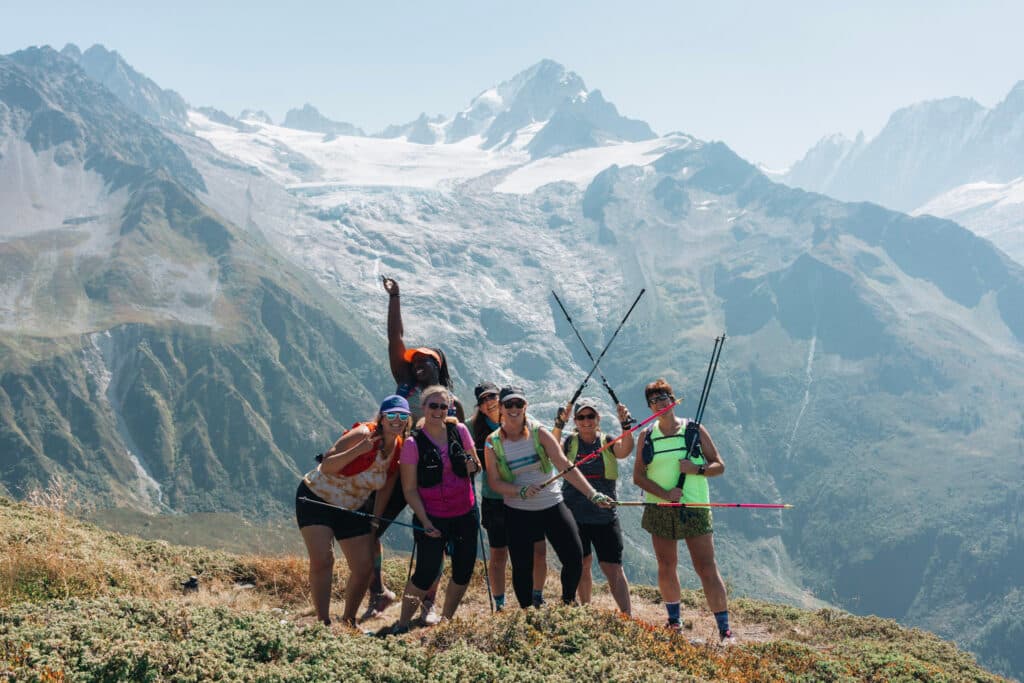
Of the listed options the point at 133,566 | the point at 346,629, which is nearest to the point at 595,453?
the point at 346,629

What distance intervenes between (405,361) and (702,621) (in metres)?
7.00

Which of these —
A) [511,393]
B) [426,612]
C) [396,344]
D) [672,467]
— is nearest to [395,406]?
[511,393]

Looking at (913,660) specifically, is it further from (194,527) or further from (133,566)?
(194,527)

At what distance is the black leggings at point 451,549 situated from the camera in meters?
8.66

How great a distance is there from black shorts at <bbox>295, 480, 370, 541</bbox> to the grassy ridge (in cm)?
111

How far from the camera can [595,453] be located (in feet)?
32.8

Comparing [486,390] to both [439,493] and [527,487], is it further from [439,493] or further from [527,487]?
[439,493]

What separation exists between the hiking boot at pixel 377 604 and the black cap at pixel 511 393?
366 cm

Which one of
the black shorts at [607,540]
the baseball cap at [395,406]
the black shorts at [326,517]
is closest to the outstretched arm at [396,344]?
the baseball cap at [395,406]

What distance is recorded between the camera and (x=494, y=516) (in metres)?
9.45

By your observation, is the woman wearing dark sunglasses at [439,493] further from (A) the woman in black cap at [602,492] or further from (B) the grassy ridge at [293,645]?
(A) the woman in black cap at [602,492]

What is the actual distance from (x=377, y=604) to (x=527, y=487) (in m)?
3.28

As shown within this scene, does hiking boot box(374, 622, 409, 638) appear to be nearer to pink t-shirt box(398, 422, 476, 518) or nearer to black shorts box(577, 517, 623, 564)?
pink t-shirt box(398, 422, 476, 518)

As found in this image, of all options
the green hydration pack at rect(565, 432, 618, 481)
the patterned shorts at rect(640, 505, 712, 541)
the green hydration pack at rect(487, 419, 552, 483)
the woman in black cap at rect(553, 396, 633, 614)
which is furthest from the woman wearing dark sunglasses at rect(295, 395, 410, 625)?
the patterned shorts at rect(640, 505, 712, 541)
